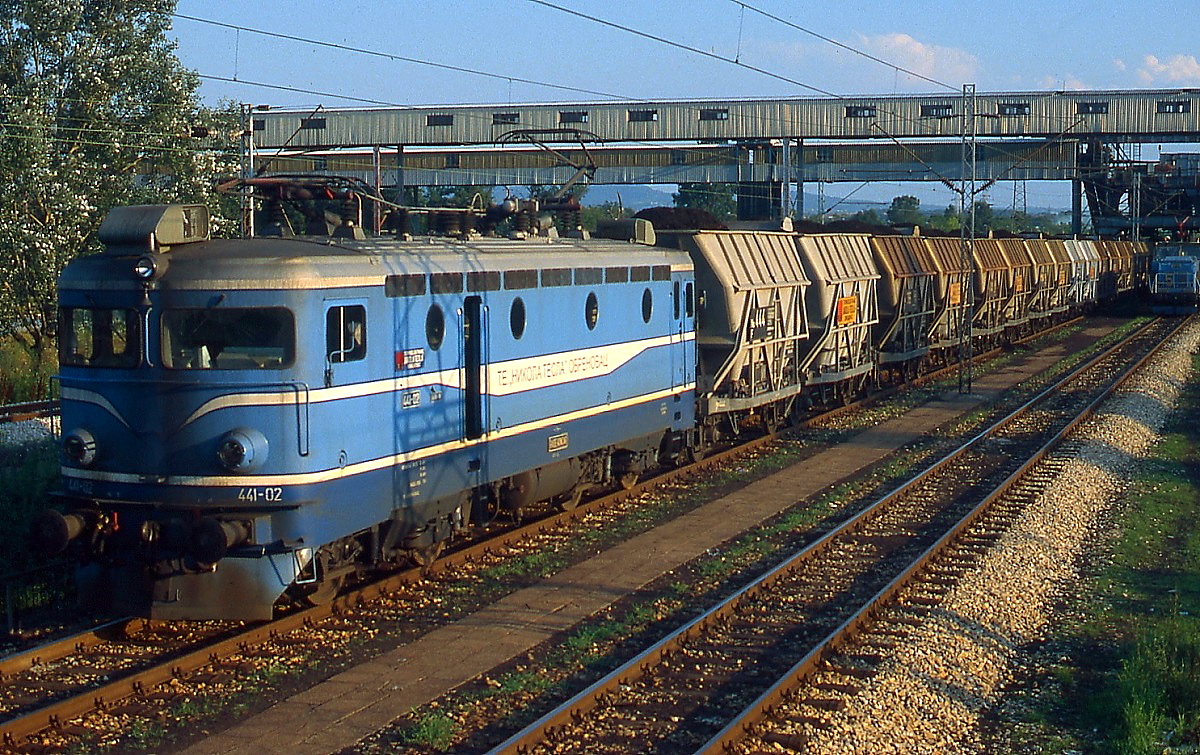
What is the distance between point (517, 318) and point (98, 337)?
4419 millimetres

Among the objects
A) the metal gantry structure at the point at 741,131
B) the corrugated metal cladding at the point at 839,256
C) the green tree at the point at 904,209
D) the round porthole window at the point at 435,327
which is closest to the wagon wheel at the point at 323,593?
the round porthole window at the point at 435,327

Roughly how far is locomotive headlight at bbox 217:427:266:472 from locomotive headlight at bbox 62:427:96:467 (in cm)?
122

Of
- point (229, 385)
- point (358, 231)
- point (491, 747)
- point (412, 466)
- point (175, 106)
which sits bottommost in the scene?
point (491, 747)

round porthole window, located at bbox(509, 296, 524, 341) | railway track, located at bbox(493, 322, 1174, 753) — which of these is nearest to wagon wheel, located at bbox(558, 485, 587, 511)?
railway track, located at bbox(493, 322, 1174, 753)

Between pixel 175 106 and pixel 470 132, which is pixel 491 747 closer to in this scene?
pixel 175 106

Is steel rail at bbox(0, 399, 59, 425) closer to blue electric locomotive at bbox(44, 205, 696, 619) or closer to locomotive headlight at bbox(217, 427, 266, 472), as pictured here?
blue electric locomotive at bbox(44, 205, 696, 619)

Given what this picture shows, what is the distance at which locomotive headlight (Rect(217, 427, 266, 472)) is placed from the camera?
11.0 m

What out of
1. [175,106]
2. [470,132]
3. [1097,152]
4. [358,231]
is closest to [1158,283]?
[1097,152]

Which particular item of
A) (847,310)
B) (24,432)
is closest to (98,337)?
(24,432)

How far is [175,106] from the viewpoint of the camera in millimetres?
33719

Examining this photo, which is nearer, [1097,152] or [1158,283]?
[1158,283]

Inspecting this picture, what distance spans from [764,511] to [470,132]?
4754cm

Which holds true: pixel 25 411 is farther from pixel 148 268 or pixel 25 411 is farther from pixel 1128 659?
pixel 1128 659

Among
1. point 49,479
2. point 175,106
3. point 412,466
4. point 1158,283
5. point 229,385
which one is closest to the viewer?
point 229,385
